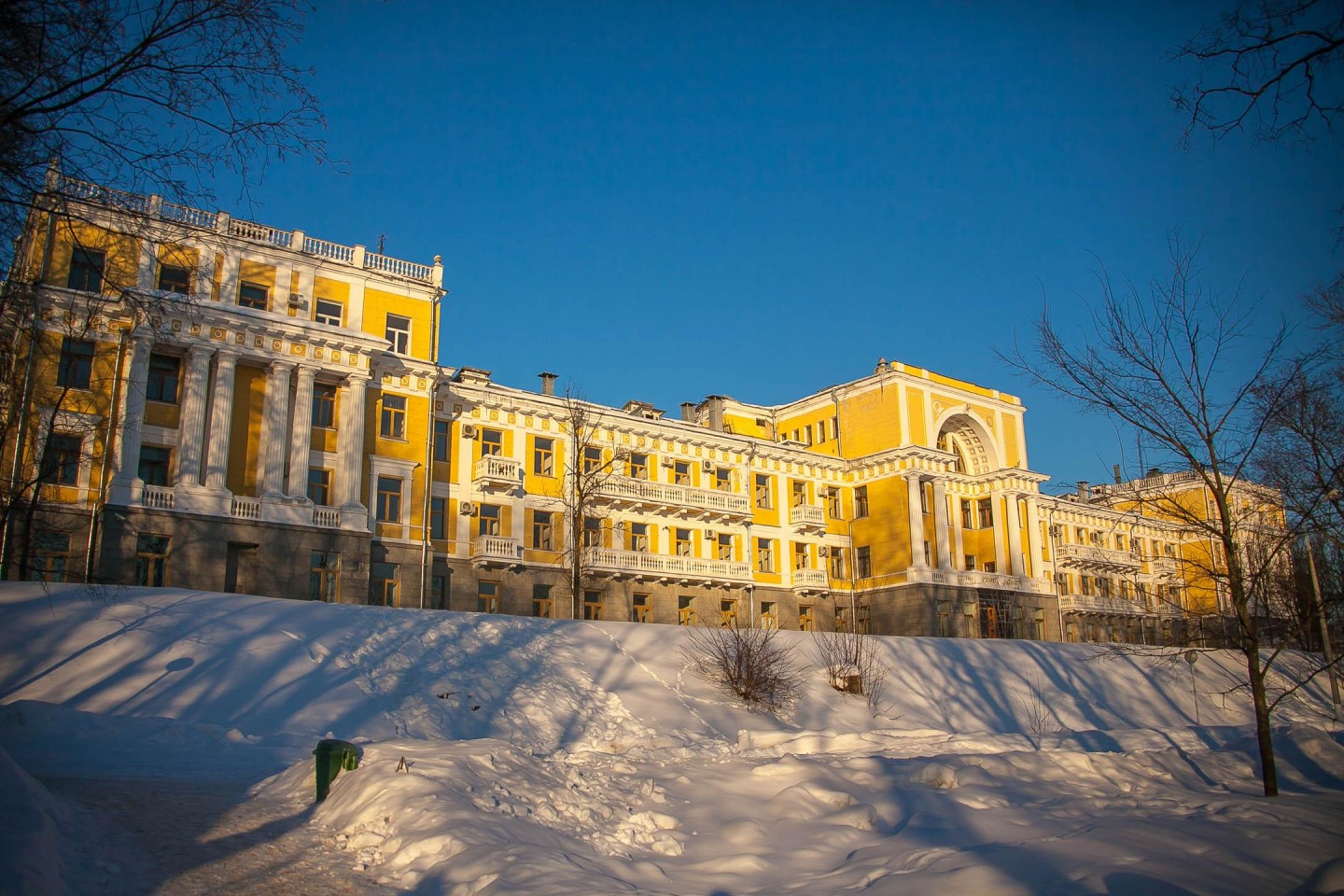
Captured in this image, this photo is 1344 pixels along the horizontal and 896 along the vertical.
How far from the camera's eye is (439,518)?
43438 millimetres

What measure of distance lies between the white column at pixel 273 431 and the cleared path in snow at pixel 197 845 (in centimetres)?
2440

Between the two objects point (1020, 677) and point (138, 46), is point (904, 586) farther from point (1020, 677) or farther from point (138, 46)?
point (138, 46)

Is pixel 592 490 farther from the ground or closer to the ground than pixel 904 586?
farther from the ground

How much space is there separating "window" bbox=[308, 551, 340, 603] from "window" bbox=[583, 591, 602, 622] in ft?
43.6

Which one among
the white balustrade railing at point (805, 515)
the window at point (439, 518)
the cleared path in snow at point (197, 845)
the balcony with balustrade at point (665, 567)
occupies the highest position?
the white balustrade railing at point (805, 515)

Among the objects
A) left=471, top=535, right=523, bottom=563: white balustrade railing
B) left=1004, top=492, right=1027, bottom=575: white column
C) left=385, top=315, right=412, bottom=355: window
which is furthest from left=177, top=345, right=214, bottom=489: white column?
left=1004, top=492, right=1027, bottom=575: white column

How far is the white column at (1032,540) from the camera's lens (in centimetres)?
6078

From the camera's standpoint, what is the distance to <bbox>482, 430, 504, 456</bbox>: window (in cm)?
4594

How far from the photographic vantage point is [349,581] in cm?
3653

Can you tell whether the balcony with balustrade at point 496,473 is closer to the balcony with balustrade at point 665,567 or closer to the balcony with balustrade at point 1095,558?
the balcony with balustrade at point 665,567

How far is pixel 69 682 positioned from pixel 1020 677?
3029cm

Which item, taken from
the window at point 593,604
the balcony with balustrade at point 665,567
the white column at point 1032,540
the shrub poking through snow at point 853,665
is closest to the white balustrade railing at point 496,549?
the balcony with balustrade at point 665,567

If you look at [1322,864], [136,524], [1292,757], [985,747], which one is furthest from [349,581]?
[1322,864]

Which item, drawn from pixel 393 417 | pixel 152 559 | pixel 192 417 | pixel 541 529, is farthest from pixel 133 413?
pixel 541 529
